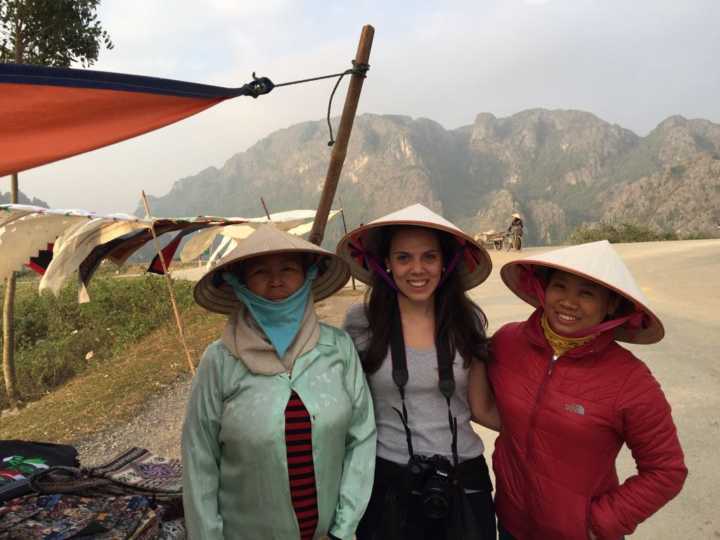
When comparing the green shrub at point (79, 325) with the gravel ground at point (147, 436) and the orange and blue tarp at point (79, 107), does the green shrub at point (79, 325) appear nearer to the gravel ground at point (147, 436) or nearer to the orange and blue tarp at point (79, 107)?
the gravel ground at point (147, 436)

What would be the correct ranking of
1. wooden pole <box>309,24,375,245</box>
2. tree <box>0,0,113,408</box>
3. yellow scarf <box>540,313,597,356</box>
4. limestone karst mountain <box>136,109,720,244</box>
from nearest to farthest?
yellow scarf <box>540,313,597,356</box> < wooden pole <box>309,24,375,245</box> < tree <box>0,0,113,408</box> < limestone karst mountain <box>136,109,720,244</box>

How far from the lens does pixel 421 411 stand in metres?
1.71

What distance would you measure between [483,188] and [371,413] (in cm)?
12935

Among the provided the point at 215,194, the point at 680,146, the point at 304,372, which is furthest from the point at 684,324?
the point at 215,194

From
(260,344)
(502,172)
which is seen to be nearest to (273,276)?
(260,344)

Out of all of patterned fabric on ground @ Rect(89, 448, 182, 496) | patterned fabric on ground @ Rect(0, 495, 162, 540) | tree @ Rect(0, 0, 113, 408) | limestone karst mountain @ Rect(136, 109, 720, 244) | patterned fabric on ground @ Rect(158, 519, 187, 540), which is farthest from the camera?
limestone karst mountain @ Rect(136, 109, 720, 244)

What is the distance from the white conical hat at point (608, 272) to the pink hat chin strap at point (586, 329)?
0.06ft

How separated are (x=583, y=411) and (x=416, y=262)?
756 mm

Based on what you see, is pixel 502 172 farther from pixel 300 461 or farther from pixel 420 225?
pixel 300 461

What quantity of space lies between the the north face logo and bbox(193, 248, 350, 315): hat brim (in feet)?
3.29

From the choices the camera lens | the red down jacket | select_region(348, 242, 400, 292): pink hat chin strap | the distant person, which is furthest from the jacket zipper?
the distant person

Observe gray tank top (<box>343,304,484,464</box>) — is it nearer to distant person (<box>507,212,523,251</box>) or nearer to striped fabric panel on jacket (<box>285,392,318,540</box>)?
striped fabric panel on jacket (<box>285,392,318,540</box>)

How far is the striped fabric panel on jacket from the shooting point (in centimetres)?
157

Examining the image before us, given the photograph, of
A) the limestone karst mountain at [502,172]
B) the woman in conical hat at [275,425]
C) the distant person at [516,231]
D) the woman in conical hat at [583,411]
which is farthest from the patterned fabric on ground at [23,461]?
the limestone karst mountain at [502,172]
